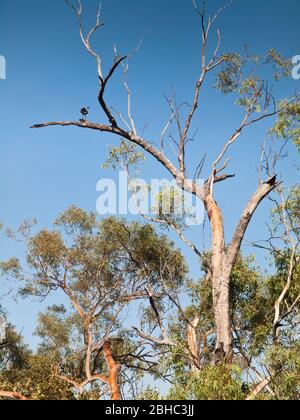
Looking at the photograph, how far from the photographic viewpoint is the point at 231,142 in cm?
1152

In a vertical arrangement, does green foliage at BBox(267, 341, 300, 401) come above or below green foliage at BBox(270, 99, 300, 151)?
below

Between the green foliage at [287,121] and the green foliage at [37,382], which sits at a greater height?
the green foliage at [287,121]

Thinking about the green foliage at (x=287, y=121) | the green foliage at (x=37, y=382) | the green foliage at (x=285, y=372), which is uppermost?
the green foliage at (x=287, y=121)

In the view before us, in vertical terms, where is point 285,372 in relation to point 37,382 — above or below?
above

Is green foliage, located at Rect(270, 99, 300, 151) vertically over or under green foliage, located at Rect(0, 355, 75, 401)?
over

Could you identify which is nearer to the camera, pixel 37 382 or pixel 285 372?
pixel 285 372

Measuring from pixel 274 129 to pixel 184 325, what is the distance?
586 centimetres

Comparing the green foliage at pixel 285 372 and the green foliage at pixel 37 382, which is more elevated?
the green foliage at pixel 285 372

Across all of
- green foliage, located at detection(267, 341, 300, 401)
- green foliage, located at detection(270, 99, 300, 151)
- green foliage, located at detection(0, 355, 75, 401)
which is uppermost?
green foliage, located at detection(270, 99, 300, 151)

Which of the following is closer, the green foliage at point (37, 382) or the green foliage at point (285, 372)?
the green foliage at point (285, 372)

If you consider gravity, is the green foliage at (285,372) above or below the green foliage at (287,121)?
below

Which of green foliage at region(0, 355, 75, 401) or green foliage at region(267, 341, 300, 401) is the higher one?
green foliage at region(267, 341, 300, 401)

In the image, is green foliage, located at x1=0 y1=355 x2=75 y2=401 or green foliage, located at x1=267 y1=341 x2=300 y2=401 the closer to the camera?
green foliage, located at x1=267 y1=341 x2=300 y2=401

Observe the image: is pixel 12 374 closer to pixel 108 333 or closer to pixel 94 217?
pixel 108 333
